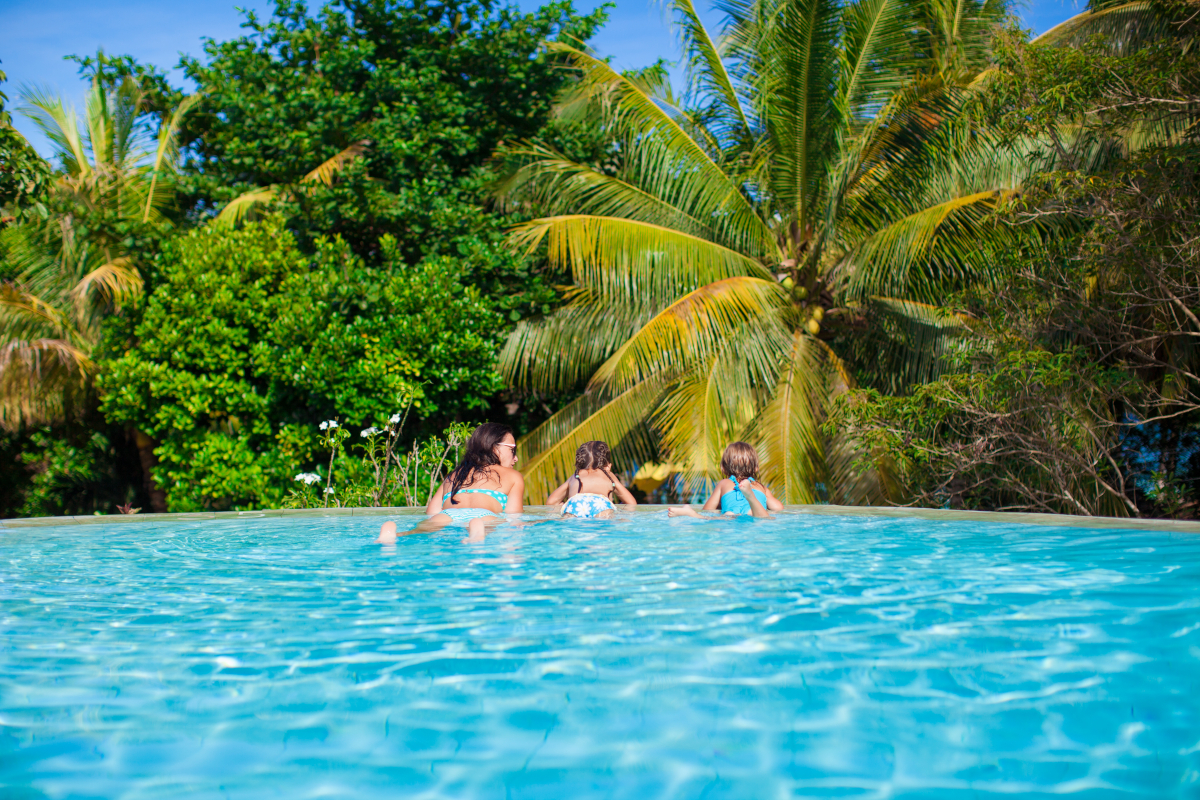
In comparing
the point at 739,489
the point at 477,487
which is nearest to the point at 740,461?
the point at 739,489

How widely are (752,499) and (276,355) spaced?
8171 mm

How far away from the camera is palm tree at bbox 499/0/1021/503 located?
447 inches

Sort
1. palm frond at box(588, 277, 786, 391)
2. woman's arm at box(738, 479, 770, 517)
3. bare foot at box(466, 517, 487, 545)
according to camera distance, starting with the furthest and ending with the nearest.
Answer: palm frond at box(588, 277, 786, 391)
woman's arm at box(738, 479, 770, 517)
bare foot at box(466, 517, 487, 545)

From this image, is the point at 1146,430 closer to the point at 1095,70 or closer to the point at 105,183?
the point at 1095,70

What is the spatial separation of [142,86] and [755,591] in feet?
61.5

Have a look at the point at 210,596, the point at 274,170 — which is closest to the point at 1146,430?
the point at 210,596

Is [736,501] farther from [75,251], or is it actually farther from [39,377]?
[75,251]

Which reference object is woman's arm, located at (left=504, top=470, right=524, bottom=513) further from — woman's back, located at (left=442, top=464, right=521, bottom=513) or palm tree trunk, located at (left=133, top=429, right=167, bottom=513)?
palm tree trunk, located at (left=133, top=429, right=167, bottom=513)

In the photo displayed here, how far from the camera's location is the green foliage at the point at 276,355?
12828 mm

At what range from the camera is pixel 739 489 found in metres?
8.68

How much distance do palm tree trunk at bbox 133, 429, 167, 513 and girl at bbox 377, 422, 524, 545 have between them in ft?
36.7

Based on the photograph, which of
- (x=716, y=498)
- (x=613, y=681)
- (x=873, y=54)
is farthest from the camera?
(x=873, y=54)

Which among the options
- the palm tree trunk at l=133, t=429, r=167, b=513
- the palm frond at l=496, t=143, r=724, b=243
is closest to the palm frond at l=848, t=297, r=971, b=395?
the palm frond at l=496, t=143, r=724, b=243

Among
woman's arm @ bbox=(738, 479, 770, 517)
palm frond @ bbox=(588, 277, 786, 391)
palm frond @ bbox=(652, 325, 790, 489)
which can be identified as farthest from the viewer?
palm frond @ bbox=(588, 277, 786, 391)
